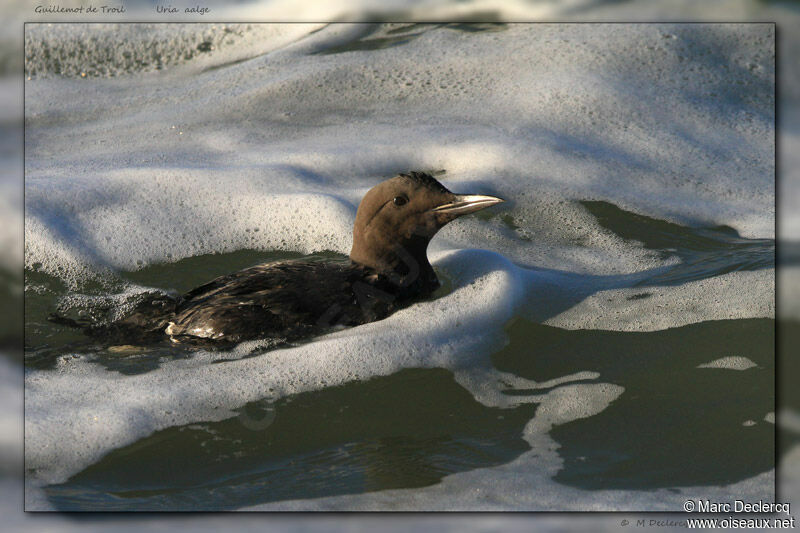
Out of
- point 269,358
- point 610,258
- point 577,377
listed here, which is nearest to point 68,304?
point 269,358

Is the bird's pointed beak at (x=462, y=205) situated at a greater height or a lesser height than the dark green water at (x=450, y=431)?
greater

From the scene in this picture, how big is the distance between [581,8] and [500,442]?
4607 millimetres

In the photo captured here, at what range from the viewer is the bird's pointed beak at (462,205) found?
14.2ft

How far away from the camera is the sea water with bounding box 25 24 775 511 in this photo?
11.0 feet

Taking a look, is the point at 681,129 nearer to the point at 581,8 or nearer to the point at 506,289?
the point at 581,8

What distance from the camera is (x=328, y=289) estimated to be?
422cm

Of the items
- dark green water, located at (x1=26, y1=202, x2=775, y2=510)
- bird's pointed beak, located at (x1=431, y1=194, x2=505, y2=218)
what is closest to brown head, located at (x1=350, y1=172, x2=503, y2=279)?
bird's pointed beak, located at (x1=431, y1=194, x2=505, y2=218)

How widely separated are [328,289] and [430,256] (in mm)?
934

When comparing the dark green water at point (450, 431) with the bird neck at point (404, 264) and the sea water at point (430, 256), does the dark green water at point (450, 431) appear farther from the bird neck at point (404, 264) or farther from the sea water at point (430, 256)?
the bird neck at point (404, 264)

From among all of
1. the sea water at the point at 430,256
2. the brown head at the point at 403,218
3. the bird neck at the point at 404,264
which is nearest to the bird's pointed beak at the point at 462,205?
the brown head at the point at 403,218

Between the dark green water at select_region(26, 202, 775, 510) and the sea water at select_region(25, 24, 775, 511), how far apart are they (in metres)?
0.01

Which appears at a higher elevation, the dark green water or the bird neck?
the bird neck

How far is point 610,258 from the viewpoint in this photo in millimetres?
5008

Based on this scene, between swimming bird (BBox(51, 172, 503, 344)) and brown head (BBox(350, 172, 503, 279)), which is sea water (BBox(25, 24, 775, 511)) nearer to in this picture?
swimming bird (BBox(51, 172, 503, 344))
